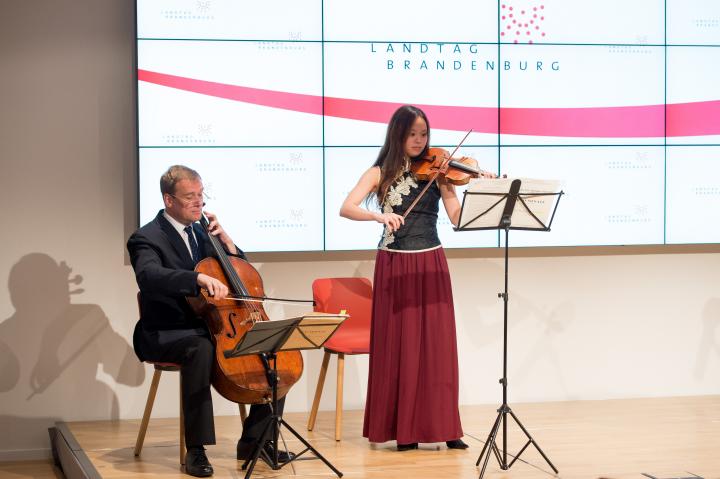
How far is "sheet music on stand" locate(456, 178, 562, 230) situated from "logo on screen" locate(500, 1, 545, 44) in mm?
1946

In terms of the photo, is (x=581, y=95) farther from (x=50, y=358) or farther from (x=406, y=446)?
(x=50, y=358)

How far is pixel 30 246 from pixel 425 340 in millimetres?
2198

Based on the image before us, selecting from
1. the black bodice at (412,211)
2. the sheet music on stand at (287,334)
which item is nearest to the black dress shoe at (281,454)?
the sheet music on stand at (287,334)

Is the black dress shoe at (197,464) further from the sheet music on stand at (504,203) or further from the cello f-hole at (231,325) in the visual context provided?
the sheet music on stand at (504,203)

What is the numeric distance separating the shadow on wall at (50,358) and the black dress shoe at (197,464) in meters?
1.43

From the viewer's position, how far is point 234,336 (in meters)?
3.77

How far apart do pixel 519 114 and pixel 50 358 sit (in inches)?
112

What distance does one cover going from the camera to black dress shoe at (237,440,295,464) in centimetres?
399

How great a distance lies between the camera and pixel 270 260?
17.5ft

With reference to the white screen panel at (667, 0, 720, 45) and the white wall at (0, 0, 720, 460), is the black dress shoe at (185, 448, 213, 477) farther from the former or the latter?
the white screen panel at (667, 0, 720, 45)

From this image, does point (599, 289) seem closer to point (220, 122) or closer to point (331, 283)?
point (331, 283)

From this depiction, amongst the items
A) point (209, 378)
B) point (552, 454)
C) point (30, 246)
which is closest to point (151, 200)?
point (30, 246)

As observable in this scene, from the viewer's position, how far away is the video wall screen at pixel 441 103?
5203 millimetres

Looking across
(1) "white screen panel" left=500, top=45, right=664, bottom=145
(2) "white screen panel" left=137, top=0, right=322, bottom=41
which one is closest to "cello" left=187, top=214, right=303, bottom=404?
(2) "white screen panel" left=137, top=0, right=322, bottom=41
